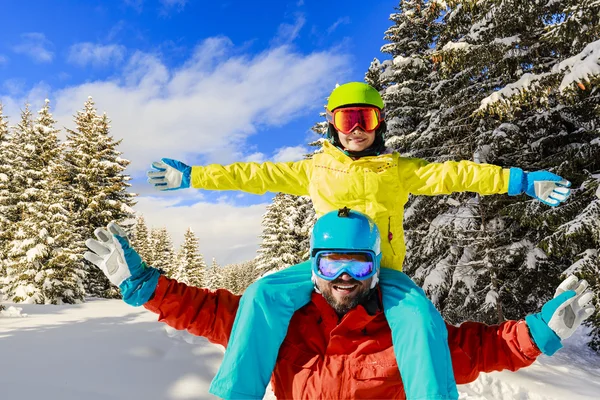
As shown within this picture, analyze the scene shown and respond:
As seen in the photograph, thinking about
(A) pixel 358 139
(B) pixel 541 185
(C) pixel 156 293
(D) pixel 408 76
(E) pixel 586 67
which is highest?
(D) pixel 408 76

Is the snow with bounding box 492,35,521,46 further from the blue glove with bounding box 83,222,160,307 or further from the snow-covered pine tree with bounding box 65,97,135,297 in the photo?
the snow-covered pine tree with bounding box 65,97,135,297

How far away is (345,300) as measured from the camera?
2641 millimetres

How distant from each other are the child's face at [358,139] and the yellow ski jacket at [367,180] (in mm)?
118

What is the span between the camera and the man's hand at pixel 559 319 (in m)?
2.46

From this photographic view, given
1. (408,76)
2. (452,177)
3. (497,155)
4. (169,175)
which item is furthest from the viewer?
(408,76)

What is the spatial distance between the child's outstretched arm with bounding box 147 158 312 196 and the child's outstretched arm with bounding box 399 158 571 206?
1071 mm

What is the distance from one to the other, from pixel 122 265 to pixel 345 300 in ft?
4.92

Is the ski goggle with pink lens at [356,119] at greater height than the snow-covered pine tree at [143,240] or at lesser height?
greater

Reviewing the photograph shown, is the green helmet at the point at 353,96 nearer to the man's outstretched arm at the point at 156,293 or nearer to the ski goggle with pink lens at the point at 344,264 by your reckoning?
the ski goggle with pink lens at the point at 344,264

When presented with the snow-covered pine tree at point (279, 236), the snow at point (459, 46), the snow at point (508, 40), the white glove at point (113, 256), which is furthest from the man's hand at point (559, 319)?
the snow-covered pine tree at point (279, 236)

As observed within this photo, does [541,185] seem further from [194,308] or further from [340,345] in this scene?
[194,308]

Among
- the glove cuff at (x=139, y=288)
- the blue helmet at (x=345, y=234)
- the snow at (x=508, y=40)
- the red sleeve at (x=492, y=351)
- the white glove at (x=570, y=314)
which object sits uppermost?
the snow at (x=508, y=40)

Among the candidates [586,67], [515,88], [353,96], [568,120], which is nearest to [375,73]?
[568,120]

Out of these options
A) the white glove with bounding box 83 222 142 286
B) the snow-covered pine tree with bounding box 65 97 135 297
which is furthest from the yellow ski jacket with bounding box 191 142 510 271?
the snow-covered pine tree with bounding box 65 97 135 297
